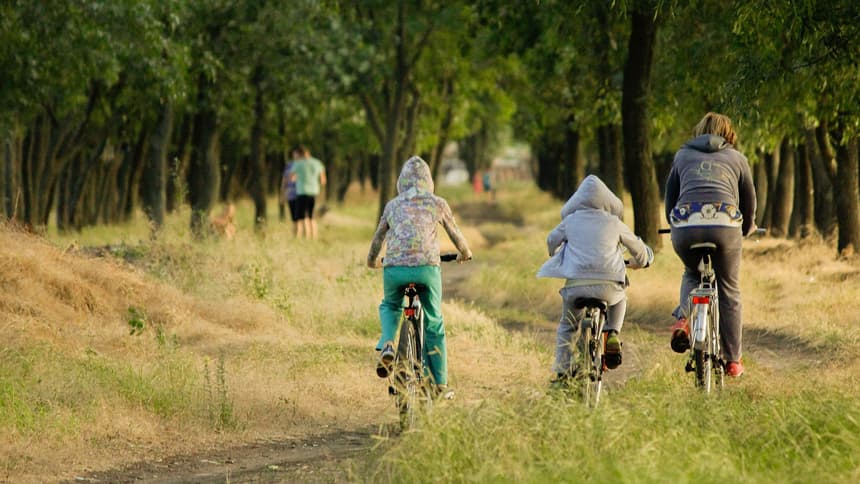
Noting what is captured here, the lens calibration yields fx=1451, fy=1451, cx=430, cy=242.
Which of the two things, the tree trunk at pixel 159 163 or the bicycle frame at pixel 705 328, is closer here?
the bicycle frame at pixel 705 328

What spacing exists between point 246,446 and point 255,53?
67.4ft

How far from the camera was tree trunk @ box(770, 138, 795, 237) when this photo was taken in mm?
28031

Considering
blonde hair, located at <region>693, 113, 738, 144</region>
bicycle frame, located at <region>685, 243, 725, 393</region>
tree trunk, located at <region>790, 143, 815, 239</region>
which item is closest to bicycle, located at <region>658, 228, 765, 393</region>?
bicycle frame, located at <region>685, 243, 725, 393</region>

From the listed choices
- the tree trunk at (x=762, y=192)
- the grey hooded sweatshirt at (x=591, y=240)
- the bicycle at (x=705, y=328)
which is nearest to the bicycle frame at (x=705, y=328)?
the bicycle at (x=705, y=328)

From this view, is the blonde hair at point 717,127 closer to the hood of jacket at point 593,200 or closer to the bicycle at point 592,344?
the hood of jacket at point 593,200

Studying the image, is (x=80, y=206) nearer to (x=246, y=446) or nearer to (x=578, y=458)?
(x=246, y=446)

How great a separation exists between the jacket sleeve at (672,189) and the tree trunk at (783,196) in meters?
18.3

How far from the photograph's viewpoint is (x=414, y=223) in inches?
387

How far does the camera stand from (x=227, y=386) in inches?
437

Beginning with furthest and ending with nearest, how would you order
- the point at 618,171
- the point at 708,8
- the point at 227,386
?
1. the point at 618,171
2. the point at 708,8
3. the point at 227,386

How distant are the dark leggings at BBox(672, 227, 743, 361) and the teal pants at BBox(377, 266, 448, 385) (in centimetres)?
165

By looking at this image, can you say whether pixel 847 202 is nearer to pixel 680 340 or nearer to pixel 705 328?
pixel 680 340

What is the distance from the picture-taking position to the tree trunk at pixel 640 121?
21.8 metres

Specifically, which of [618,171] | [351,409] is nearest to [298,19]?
[618,171]
